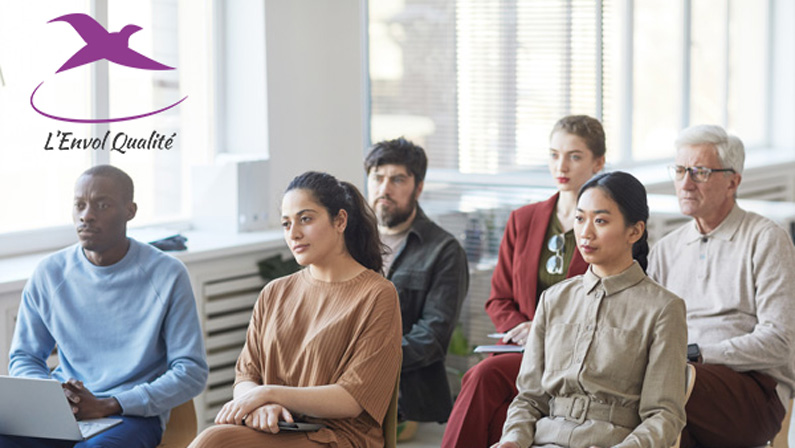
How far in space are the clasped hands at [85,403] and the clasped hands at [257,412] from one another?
434 mm

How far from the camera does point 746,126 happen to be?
822 cm

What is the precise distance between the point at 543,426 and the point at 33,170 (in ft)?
8.18

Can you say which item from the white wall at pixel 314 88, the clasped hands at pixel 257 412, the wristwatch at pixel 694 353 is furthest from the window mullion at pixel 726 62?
the clasped hands at pixel 257 412

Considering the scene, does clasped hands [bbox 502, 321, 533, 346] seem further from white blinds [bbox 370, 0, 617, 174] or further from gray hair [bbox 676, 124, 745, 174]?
white blinds [bbox 370, 0, 617, 174]

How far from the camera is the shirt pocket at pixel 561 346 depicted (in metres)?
2.58

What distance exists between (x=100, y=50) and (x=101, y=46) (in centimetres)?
2

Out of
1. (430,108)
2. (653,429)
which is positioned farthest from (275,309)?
(430,108)

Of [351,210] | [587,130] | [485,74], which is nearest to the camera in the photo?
[351,210]

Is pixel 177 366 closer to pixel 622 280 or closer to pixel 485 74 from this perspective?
pixel 622 280

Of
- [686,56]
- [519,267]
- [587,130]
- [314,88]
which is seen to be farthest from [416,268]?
[686,56]

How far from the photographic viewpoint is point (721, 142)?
3271mm

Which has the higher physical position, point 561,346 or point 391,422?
point 561,346

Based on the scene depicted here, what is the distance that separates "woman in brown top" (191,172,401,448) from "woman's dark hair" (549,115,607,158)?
1.02 m

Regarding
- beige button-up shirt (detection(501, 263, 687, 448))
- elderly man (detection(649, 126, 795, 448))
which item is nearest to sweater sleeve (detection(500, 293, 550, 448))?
beige button-up shirt (detection(501, 263, 687, 448))
